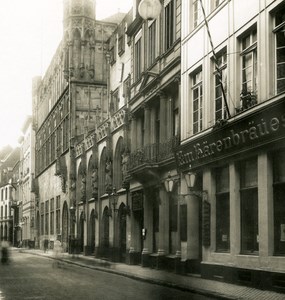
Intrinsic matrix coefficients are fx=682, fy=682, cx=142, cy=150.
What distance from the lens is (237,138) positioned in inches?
802

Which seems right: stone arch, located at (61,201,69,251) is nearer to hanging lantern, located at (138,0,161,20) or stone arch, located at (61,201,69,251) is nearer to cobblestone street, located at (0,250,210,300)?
hanging lantern, located at (138,0,161,20)

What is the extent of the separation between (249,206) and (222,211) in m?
2.30

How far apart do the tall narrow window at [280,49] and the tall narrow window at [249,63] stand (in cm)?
146

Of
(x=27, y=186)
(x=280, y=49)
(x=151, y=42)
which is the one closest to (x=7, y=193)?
(x=27, y=186)

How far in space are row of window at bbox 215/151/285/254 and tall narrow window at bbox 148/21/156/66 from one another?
10090 mm

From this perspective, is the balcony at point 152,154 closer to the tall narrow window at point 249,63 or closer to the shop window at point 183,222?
the shop window at point 183,222

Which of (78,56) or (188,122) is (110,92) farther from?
(188,122)

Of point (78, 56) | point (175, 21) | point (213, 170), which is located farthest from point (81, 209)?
point (213, 170)

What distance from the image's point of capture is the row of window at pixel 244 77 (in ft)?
60.8

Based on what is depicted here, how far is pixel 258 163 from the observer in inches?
764

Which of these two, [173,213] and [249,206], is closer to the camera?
[249,206]

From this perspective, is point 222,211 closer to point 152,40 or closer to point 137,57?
point 152,40

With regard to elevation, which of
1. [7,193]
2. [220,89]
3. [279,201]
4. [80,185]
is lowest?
[279,201]

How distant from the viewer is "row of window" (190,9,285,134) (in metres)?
18.5
